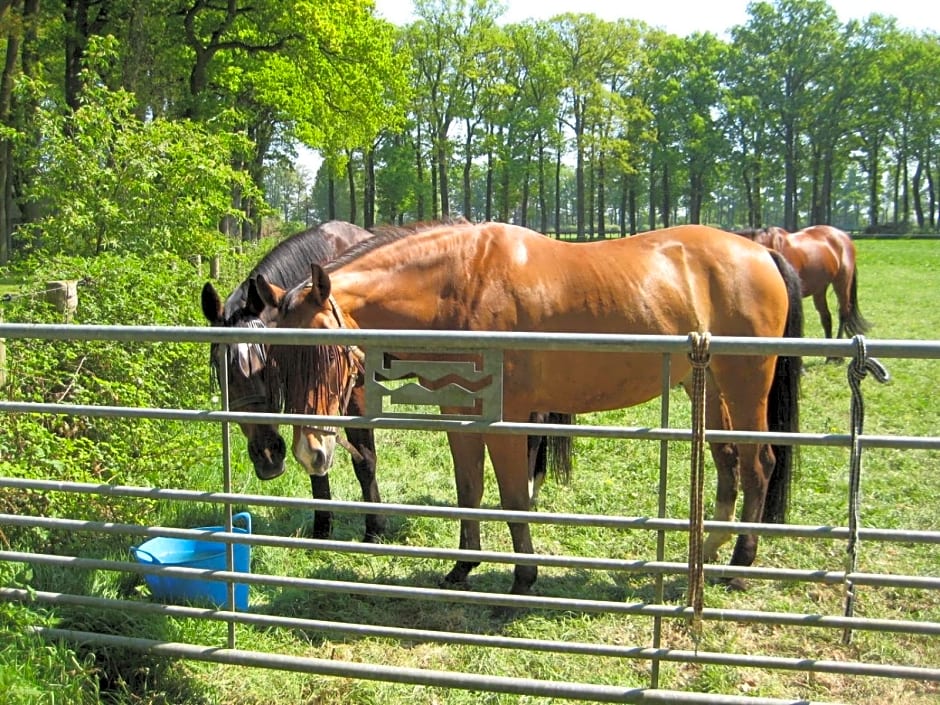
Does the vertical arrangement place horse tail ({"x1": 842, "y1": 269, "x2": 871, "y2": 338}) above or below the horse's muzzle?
above

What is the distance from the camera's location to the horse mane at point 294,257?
188 inches

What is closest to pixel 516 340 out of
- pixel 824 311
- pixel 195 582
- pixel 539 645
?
pixel 539 645

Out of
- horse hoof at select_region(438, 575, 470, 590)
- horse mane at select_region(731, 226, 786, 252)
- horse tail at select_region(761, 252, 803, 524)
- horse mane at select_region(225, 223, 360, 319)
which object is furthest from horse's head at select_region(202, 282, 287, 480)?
horse mane at select_region(731, 226, 786, 252)

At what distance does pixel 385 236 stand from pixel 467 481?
1472mm

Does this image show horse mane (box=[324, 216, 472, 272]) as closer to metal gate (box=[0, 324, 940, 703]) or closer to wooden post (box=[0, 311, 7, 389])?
metal gate (box=[0, 324, 940, 703])

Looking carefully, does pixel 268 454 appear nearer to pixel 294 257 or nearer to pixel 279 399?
pixel 279 399

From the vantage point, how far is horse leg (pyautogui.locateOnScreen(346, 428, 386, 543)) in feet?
Result: 16.4

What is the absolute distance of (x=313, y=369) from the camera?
3.18 metres

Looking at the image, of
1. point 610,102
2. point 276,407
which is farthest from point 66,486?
point 610,102

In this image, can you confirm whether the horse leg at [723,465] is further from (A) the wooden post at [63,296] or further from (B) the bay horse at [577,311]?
(A) the wooden post at [63,296]

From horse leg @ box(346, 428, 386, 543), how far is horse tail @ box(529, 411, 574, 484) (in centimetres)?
113

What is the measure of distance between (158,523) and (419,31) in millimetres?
42885

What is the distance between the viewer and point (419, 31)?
4269 cm

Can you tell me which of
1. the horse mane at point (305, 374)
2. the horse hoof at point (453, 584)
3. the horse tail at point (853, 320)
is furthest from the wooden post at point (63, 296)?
the horse tail at point (853, 320)
